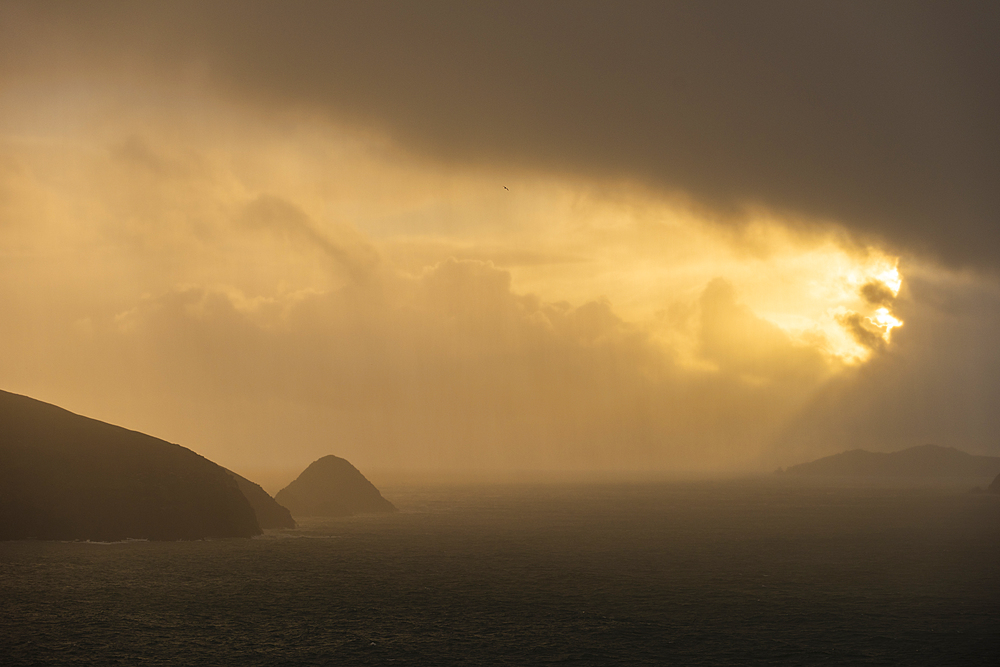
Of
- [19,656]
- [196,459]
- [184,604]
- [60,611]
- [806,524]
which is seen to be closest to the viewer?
[19,656]

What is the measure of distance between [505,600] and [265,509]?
74.5 m

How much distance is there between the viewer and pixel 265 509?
124250 millimetres

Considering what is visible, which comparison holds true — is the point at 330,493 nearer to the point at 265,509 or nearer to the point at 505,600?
the point at 265,509

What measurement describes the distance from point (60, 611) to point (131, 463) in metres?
47.4

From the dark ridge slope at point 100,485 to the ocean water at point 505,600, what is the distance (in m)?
4.06

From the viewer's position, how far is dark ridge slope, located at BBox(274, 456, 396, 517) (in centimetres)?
15350

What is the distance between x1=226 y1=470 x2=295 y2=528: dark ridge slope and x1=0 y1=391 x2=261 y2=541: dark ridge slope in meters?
12.8

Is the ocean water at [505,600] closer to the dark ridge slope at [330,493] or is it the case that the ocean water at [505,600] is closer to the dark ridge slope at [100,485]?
the dark ridge slope at [100,485]

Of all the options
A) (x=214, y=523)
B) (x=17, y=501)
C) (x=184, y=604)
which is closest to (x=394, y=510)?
(x=214, y=523)

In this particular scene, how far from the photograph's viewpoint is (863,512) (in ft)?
559

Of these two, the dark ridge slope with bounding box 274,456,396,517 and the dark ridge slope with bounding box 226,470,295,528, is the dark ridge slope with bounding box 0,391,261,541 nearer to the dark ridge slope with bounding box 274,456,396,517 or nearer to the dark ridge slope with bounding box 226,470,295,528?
the dark ridge slope with bounding box 226,470,295,528

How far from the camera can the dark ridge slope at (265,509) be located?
403ft

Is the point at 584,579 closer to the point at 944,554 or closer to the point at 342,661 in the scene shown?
the point at 342,661

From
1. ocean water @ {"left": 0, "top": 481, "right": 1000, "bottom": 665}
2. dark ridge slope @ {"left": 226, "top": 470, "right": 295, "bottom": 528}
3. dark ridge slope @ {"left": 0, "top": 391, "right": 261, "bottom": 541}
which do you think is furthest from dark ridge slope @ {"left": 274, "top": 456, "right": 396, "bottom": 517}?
dark ridge slope @ {"left": 0, "top": 391, "right": 261, "bottom": 541}
